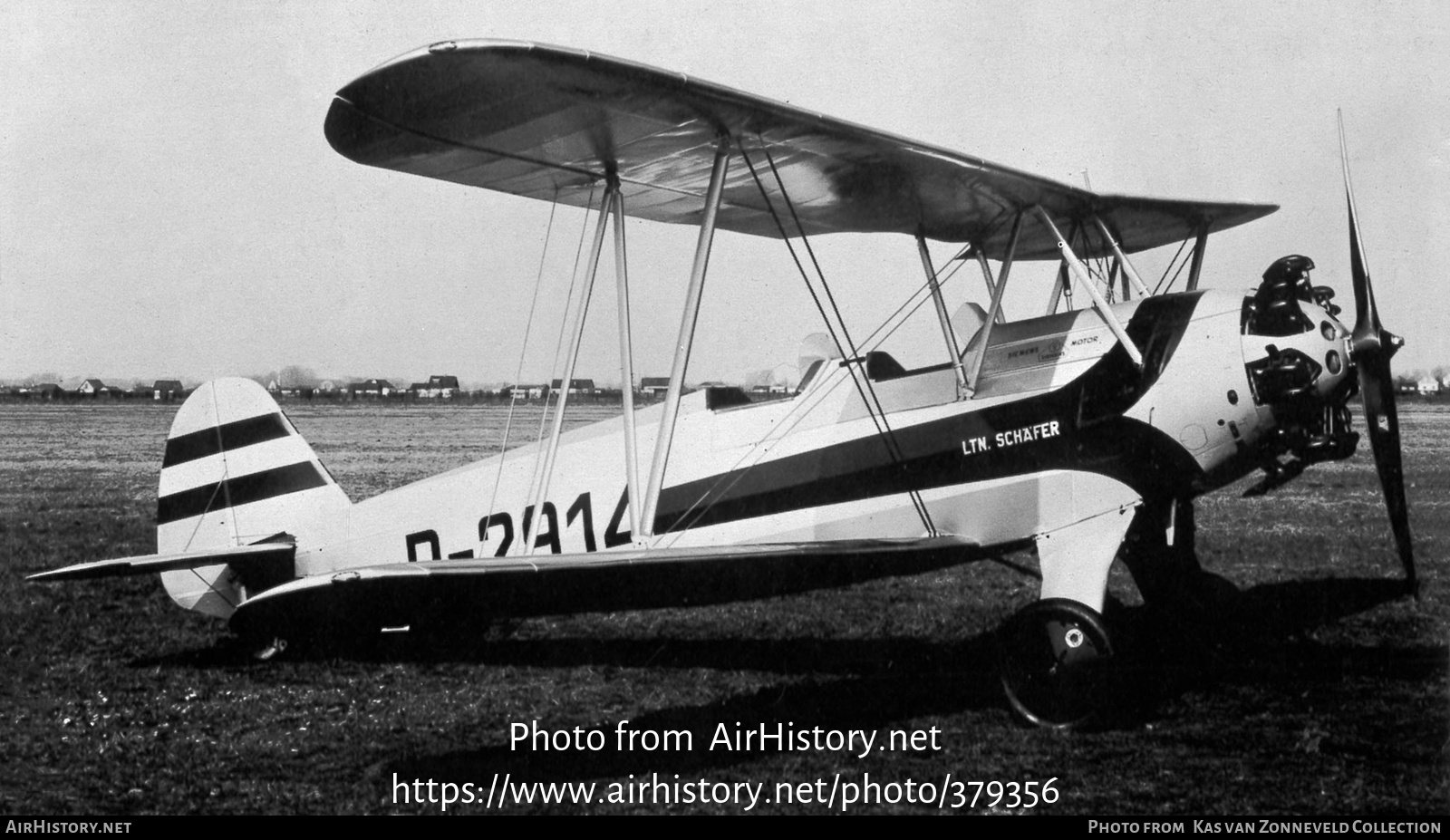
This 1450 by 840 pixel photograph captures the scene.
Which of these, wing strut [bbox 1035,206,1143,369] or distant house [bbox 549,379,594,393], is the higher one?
wing strut [bbox 1035,206,1143,369]

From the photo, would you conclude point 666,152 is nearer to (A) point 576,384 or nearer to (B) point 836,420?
(B) point 836,420

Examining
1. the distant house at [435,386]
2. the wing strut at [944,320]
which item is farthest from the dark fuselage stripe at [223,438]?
Answer: the distant house at [435,386]

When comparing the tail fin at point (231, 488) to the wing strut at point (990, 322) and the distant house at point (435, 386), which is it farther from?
the distant house at point (435, 386)

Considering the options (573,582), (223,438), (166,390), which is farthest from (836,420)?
(166,390)

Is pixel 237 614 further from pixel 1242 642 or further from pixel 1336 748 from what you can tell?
pixel 1242 642

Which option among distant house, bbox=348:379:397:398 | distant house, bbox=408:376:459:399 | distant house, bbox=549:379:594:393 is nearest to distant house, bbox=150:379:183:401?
distant house, bbox=348:379:397:398

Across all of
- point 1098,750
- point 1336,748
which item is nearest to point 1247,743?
point 1336,748

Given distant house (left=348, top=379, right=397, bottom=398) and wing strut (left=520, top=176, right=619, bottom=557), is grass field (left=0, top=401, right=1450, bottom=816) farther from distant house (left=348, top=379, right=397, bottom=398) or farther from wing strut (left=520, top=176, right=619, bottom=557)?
distant house (left=348, top=379, right=397, bottom=398)
